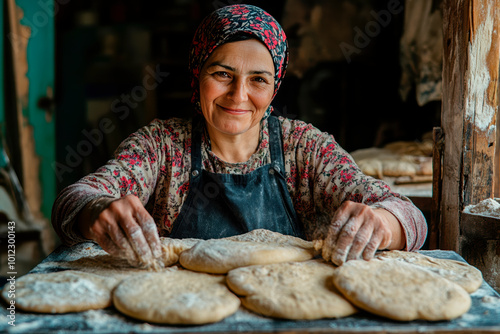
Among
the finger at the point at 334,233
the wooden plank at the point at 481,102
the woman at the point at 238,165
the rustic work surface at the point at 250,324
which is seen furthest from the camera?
the wooden plank at the point at 481,102

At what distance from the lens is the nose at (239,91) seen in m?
1.94

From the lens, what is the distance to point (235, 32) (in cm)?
193

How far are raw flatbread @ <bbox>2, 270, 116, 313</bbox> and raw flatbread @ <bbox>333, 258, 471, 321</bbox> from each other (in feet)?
2.33

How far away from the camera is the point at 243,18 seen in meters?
1.97

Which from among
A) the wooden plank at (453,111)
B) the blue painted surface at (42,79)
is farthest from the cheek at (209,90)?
the blue painted surface at (42,79)

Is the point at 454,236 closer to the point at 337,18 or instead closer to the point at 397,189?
the point at 397,189

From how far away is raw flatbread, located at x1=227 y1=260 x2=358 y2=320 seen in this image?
45.7 inches

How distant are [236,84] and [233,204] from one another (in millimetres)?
576

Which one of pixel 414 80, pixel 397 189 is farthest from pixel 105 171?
pixel 414 80

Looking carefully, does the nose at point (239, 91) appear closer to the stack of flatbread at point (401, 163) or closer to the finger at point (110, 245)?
the finger at point (110, 245)

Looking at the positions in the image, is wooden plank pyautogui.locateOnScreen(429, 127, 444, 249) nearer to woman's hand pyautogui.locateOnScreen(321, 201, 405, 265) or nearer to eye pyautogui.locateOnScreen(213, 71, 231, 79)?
woman's hand pyautogui.locateOnScreen(321, 201, 405, 265)

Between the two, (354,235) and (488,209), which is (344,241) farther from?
(488,209)

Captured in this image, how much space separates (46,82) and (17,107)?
1.24ft

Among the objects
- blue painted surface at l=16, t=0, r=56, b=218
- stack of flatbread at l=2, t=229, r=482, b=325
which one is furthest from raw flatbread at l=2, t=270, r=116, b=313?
blue painted surface at l=16, t=0, r=56, b=218
